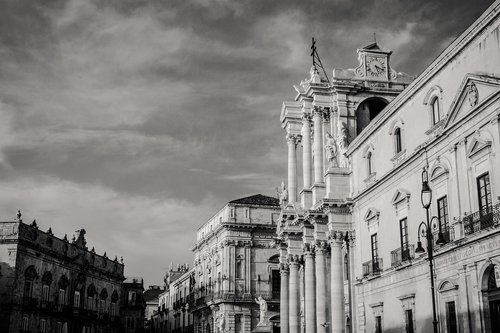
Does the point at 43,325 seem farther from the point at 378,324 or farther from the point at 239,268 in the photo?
the point at 378,324

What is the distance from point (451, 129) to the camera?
72.5ft

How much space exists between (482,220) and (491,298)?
2.31 m

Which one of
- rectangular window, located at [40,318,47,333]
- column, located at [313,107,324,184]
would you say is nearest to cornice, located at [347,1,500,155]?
column, located at [313,107,324,184]

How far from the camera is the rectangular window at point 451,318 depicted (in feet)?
71.9

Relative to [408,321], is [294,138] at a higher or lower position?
higher

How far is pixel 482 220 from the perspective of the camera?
66.0ft

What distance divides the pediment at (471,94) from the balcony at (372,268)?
7696 mm

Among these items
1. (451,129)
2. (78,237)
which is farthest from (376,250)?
(78,237)

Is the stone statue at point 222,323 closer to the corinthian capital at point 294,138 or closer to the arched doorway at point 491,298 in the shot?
the corinthian capital at point 294,138

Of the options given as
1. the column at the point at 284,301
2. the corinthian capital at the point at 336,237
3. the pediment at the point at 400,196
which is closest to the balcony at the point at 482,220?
the pediment at the point at 400,196

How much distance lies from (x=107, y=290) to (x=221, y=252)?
1610 centimetres

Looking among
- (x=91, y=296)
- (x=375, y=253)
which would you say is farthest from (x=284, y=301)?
(x=91, y=296)

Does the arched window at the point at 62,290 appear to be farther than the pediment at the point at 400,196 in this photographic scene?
Yes

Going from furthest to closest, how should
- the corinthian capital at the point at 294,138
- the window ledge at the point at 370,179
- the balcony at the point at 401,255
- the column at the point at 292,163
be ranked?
the corinthian capital at the point at 294,138, the column at the point at 292,163, the window ledge at the point at 370,179, the balcony at the point at 401,255
